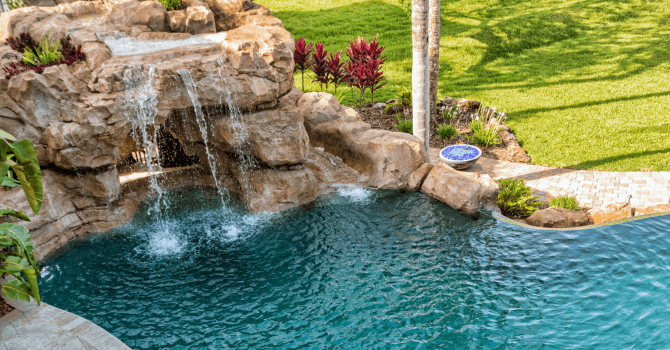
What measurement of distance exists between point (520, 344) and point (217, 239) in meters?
6.39

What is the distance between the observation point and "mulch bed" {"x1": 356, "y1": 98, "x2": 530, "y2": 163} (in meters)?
13.9

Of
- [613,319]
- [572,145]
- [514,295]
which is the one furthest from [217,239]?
[572,145]

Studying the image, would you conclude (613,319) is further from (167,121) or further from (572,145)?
(167,121)

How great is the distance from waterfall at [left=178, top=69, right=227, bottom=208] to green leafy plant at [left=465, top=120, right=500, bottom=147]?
25.3ft

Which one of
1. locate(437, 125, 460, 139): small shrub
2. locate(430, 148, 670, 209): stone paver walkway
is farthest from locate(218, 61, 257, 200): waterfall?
locate(437, 125, 460, 139): small shrub

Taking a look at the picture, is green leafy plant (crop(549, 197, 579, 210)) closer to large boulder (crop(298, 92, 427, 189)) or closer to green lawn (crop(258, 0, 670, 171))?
green lawn (crop(258, 0, 670, 171))

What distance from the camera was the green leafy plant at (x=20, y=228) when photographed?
771 cm

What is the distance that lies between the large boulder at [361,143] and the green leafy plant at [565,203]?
3.19 m

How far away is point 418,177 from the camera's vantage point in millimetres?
11945

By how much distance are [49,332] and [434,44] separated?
1248 centimetres

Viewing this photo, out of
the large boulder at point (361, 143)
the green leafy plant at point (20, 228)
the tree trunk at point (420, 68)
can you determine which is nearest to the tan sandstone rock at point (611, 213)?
the large boulder at point (361, 143)

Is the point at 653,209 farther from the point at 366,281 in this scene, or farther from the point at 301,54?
the point at 301,54

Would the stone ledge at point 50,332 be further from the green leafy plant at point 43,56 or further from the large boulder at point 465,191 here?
the large boulder at point 465,191

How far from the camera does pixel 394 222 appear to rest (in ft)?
35.5
